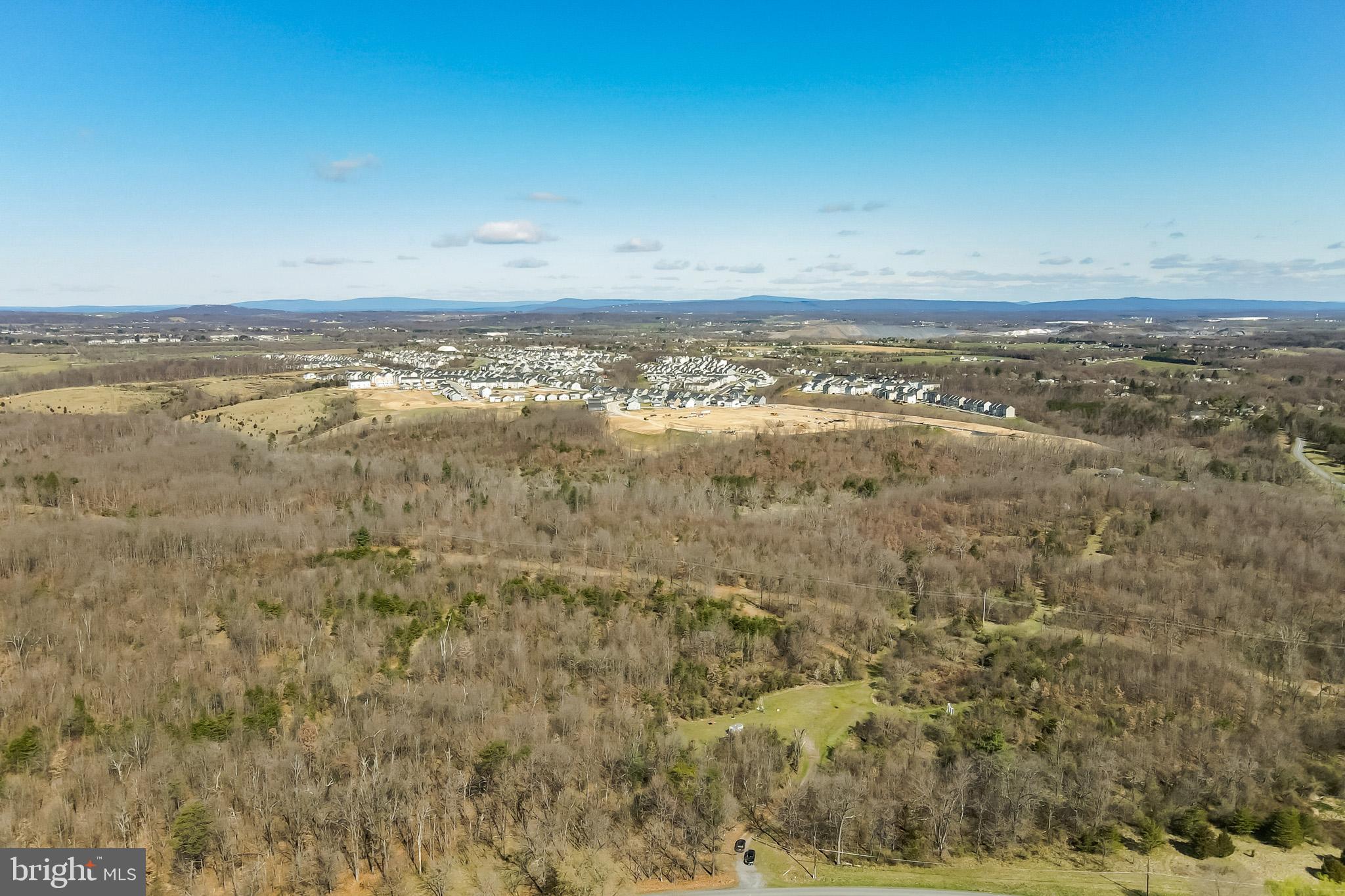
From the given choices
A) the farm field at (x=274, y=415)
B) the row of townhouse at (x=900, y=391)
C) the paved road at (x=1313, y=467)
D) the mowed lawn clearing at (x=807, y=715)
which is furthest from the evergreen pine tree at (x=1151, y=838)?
the farm field at (x=274, y=415)

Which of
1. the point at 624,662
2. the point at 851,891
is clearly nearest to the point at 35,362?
the point at 624,662

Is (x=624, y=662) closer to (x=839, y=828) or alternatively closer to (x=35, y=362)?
(x=839, y=828)

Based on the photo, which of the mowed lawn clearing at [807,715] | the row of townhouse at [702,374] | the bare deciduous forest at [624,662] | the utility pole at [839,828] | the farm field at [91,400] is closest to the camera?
the utility pole at [839,828]

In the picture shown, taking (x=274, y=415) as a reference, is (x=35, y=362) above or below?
above

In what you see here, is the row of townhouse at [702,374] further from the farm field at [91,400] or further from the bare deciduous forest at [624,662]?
the farm field at [91,400]

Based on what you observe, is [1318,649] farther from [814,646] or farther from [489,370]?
[489,370]

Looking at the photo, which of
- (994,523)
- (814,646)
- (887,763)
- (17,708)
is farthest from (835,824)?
(994,523)

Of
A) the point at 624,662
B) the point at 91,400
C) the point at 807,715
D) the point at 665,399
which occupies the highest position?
the point at 91,400
